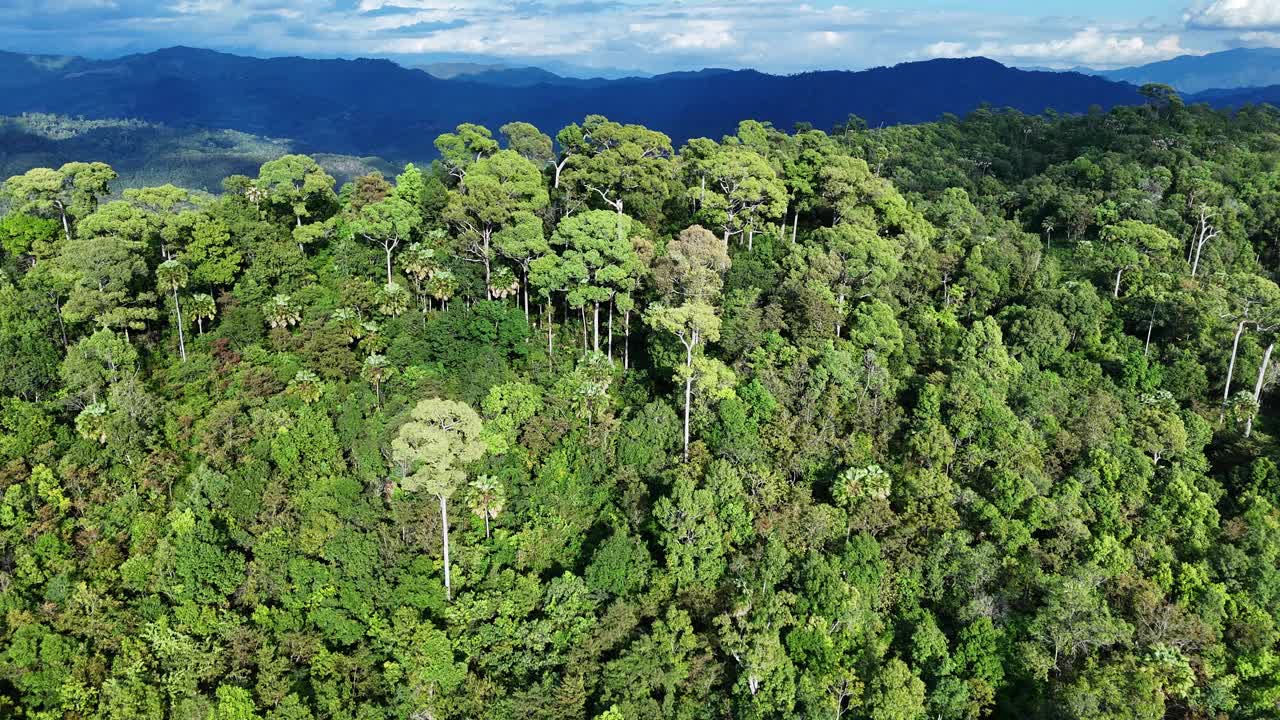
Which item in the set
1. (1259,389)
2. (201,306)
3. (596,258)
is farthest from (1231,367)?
(201,306)

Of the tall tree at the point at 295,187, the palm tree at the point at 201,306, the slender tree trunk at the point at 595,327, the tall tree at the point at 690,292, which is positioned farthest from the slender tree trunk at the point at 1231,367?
the palm tree at the point at 201,306

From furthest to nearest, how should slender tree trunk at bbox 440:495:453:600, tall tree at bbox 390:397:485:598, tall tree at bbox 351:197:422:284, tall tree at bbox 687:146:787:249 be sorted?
tall tree at bbox 687:146:787:249, tall tree at bbox 351:197:422:284, slender tree trunk at bbox 440:495:453:600, tall tree at bbox 390:397:485:598

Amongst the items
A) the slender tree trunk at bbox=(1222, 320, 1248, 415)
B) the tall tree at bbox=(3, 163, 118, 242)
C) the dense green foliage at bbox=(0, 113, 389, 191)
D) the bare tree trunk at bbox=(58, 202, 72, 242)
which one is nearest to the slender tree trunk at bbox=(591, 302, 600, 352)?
the tall tree at bbox=(3, 163, 118, 242)

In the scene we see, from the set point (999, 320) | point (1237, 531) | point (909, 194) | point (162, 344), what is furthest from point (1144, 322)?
point (162, 344)

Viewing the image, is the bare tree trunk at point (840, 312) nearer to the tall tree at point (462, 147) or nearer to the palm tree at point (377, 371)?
the palm tree at point (377, 371)

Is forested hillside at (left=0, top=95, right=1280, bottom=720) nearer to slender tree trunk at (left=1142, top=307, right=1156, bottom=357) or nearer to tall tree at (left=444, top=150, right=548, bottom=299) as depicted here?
tall tree at (left=444, top=150, right=548, bottom=299)

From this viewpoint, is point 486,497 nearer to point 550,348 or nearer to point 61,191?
point 550,348

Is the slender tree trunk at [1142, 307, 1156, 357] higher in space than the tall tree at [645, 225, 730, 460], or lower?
lower
